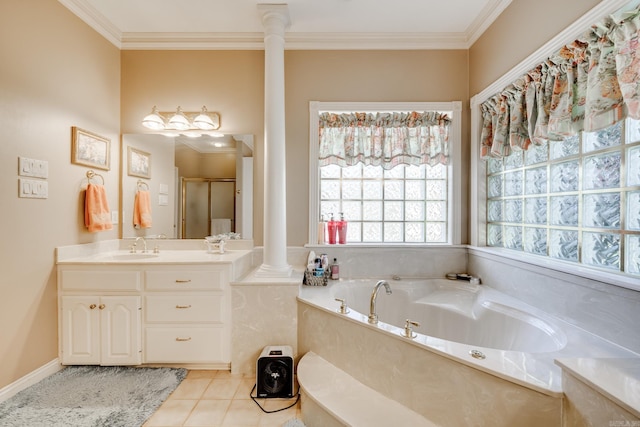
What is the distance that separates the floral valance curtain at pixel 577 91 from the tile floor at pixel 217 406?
2183 mm

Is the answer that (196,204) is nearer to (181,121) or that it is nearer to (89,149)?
(181,121)

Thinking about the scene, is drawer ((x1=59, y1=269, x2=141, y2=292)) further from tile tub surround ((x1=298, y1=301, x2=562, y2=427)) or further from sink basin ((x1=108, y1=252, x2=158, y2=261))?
tile tub surround ((x1=298, y1=301, x2=562, y2=427))

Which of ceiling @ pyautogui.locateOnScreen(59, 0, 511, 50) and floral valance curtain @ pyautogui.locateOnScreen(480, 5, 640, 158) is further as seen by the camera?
ceiling @ pyautogui.locateOnScreen(59, 0, 511, 50)

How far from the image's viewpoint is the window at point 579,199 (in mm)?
1328

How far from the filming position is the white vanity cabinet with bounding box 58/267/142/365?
1.93 m

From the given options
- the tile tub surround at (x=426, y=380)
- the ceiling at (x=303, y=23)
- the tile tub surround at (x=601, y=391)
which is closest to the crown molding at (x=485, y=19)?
the ceiling at (x=303, y=23)

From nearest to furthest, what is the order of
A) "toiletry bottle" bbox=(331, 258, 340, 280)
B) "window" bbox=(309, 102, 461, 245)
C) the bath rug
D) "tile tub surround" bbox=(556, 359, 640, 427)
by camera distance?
"tile tub surround" bbox=(556, 359, 640, 427), the bath rug, "toiletry bottle" bbox=(331, 258, 340, 280), "window" bbox=(309, 102, 461, 245)

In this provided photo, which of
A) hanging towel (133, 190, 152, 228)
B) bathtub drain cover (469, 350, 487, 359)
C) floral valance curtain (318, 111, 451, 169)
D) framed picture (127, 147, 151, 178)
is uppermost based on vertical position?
floral valance curtain (318, 111, 451, 169)

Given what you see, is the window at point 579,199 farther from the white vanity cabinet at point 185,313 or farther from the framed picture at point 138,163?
the framed picture at point 138,163

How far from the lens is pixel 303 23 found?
90.8 inches

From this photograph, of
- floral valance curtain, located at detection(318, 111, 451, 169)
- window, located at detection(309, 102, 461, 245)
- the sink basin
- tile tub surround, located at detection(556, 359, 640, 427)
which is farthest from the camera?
window, located at detection(309, 102, 461, 245)

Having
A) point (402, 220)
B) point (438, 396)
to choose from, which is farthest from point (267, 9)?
point (438, 396)

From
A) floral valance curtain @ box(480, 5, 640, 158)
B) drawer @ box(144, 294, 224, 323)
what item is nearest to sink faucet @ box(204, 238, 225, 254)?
drawer @ box(144, 294, 224, 323)

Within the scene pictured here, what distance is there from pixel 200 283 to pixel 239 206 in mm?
817
